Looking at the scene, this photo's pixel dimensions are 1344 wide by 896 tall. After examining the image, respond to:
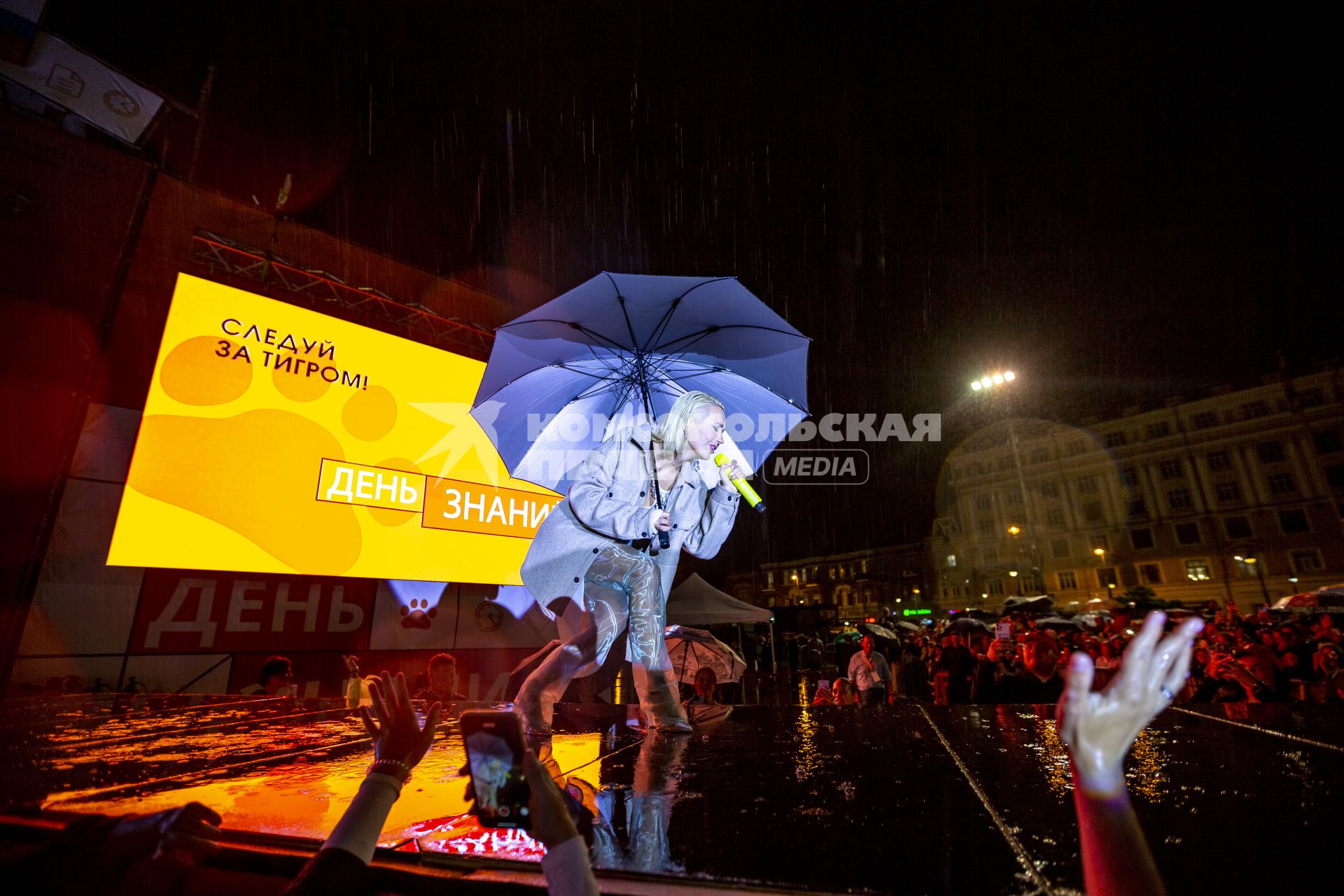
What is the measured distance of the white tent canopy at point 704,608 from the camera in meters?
11.1

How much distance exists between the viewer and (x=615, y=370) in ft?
12.6

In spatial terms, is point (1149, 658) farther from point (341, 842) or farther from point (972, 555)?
point (972, 555)

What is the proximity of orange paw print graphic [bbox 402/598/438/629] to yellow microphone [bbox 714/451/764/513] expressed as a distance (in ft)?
30.5

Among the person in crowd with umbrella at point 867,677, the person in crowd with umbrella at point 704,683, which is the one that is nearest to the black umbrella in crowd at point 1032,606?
the person in crowd with umbrella at point 867,677

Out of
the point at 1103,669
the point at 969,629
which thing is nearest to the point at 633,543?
the point at 1103,669

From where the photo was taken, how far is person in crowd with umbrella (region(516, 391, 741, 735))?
3131mm

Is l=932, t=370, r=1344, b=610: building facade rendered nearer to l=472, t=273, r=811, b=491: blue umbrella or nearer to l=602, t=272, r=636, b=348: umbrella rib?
l=472, t=273, r=811, b=491: blue umbrella

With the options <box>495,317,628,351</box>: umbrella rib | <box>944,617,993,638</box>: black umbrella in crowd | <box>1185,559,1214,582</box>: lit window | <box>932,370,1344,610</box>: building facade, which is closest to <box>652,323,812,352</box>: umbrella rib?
<box>495,317,628,351</box>: umbrella rib

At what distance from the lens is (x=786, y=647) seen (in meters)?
23.0

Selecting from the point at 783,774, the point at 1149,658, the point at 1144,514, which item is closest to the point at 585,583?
the point at 783,774

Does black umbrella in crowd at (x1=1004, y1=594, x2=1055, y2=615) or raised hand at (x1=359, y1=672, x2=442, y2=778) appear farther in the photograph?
black umbrella in crowd at (x1=1004, y1=594, x2=1055, y2=615)

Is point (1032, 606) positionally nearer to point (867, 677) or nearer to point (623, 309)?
point (867, 677)

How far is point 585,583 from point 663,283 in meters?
1.83

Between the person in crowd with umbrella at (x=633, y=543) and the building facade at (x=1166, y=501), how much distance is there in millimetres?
34956
